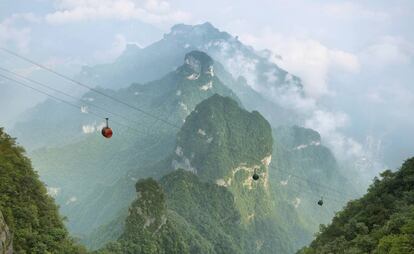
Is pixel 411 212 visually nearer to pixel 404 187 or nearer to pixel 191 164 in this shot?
pixel 404 187

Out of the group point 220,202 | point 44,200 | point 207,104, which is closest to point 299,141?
point 207,104

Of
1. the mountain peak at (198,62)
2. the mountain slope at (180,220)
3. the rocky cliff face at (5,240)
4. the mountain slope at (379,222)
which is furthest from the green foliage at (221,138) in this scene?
the rocky cliff face at (5,240)

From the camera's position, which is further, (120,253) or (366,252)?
(120,253)

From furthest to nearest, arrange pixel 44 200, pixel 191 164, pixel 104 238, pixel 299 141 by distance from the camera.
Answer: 1. pixel 299 141
2. pixel 191 164
3. pixel 104 238
4. pixel 44 200

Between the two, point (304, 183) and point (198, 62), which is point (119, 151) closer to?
point (198, 62)

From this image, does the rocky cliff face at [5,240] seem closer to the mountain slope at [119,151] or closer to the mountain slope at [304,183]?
the mountain slope at [119,151]
